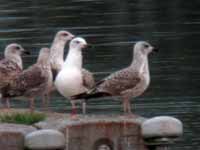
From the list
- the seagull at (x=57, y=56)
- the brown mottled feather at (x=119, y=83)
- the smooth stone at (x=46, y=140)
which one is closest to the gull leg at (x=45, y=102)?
the seagull at (x=57, y=56)

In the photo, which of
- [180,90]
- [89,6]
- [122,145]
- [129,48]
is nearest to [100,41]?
[129,48]

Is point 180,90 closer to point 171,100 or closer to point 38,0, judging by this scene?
point 171,100

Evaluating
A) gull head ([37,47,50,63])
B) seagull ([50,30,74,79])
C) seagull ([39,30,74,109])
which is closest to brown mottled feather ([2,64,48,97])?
gull head ([37,47,50,63])

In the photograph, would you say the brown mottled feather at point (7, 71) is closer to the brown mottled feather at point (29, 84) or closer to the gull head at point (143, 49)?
the brown mottled feather at point (29, 84)

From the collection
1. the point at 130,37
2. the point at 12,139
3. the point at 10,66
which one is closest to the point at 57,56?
the point at 10,66

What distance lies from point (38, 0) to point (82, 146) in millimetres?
21792

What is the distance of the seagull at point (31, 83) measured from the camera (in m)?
14.0

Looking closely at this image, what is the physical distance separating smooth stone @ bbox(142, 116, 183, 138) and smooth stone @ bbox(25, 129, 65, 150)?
3.45ft

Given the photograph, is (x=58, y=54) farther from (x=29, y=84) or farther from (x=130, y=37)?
(x=130, y=37)

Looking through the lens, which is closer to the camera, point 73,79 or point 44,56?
point 73,79

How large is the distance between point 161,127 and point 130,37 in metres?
12.7

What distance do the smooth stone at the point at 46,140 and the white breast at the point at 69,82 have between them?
92.2 inches

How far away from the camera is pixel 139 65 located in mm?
13977

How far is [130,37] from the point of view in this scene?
2414 centimetres
